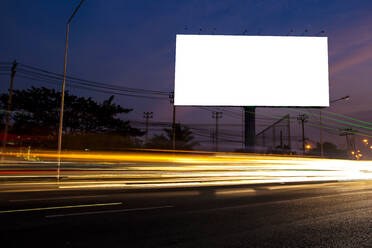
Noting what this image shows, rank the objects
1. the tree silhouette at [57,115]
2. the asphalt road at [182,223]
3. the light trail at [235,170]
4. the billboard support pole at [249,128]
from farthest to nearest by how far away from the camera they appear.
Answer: the tree silhouette at [57,115], the billboard support pole at [249,128], the light trail at [235,170], the asphalt road at [182,223]

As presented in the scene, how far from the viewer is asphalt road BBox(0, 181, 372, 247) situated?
15.2 ft

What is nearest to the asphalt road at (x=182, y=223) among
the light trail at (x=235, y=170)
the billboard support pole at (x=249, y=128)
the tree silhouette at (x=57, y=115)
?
the light trail at (x=235, y=170)

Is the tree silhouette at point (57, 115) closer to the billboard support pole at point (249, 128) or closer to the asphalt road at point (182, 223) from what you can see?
the billboard support pole at point (249, 128)

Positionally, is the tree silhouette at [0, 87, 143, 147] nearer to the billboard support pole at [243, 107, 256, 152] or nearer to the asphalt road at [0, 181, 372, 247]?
the billboard support pole at [243, 107, 256, 152]

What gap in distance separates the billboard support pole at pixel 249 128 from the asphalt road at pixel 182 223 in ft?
55.8

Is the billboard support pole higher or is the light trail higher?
the billboard support pole

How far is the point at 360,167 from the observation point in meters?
21.8

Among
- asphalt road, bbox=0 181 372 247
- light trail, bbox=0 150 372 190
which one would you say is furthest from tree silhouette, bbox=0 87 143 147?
asphalt road, bbox=0 181 372 247

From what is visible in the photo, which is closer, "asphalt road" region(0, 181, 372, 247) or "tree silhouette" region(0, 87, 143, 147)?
"asphalt road" region(0, 181, 372, 247)

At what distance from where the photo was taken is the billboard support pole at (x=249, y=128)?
25562 mm

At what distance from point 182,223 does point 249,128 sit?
21334 millimetres

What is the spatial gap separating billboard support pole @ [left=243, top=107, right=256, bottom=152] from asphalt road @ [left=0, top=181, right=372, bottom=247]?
17.0 m

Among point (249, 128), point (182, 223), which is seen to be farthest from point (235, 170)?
point (182, 223)

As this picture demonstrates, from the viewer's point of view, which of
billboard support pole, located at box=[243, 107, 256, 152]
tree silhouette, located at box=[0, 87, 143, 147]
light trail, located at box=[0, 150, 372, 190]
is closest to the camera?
light trail, located at box=[0, 150, 372, 190]
